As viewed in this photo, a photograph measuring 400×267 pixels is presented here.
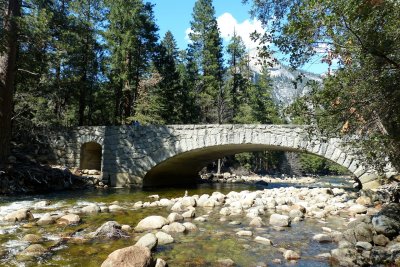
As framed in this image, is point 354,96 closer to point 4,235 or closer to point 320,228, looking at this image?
point 320,228

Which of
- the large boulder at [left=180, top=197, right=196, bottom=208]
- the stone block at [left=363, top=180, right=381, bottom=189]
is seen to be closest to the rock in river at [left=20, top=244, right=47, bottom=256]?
the large boulder at [left=180, top=197, right=196, bottom=208]

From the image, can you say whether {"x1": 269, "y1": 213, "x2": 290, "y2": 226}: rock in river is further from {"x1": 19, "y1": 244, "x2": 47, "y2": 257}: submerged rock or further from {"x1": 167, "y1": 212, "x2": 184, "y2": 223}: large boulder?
{"x1": 19, "y1": 244, "x2": 47, "y2": 257}: submerged rock

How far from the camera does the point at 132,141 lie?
1486 cm

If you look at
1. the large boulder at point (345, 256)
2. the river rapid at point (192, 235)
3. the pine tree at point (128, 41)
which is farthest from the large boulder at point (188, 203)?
the pine tree at point (128, 41)

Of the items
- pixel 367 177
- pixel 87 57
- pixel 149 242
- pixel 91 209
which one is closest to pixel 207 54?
pixel 87 57

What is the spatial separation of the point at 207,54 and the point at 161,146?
44.0 ft

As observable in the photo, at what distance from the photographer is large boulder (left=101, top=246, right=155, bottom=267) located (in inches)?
159

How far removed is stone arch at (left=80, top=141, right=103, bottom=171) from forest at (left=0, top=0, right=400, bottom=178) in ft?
6.17

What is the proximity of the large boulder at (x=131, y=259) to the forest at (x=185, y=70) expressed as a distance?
2.72 meters

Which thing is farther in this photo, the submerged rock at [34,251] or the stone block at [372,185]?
the stone block at [372,185]

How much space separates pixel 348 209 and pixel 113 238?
622 cm

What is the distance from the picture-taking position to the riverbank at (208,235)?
16.2ft

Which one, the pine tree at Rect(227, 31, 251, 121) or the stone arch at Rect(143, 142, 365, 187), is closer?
the stone arch at Rect(143, 142, 365, 187)

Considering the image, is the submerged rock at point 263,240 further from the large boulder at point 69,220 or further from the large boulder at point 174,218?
the large boulder at point 69,220
